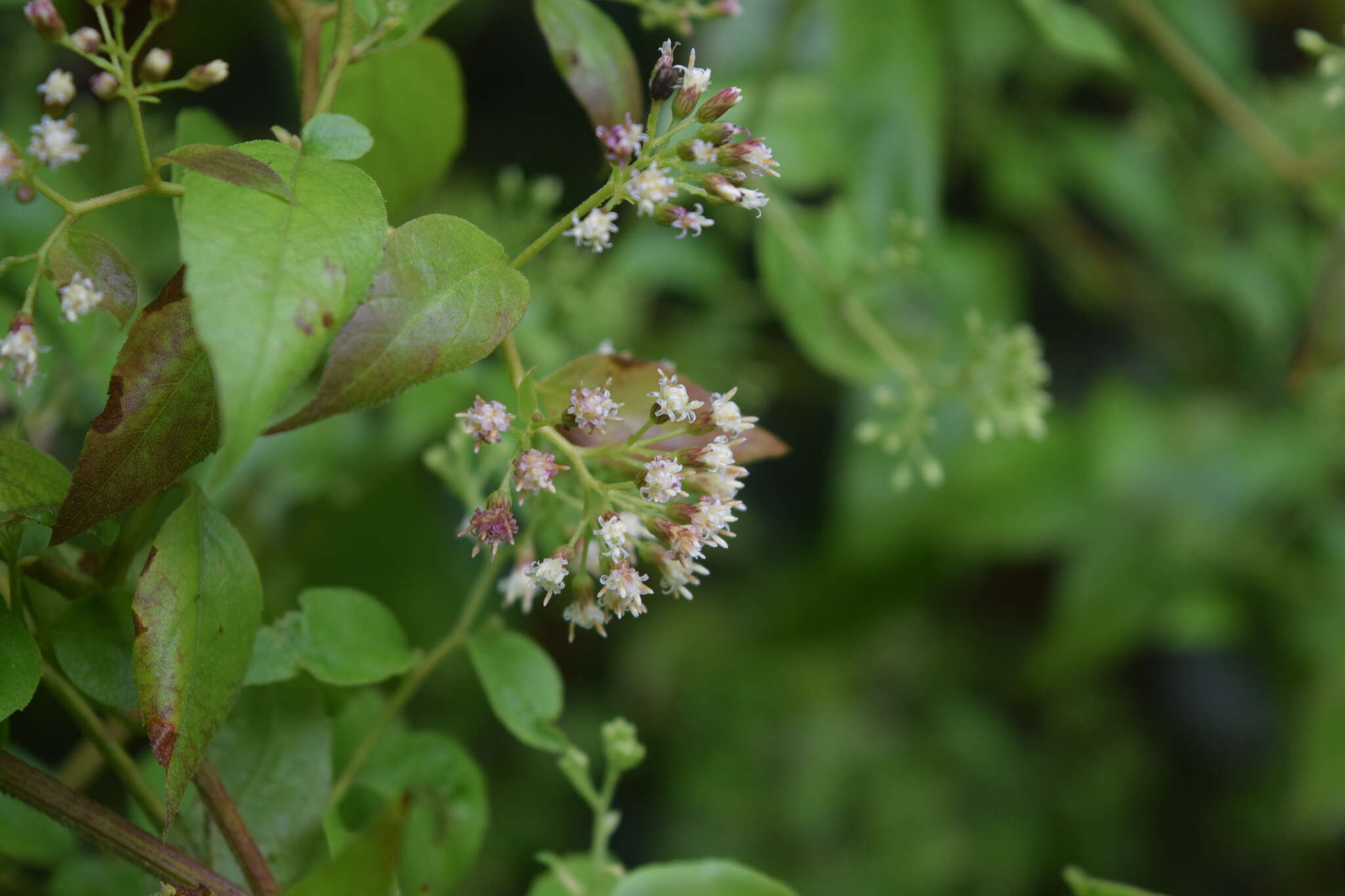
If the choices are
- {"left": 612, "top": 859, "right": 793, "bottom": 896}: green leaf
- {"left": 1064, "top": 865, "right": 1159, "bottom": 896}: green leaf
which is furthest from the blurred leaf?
{"left": 1064, "top": 865, "right": 1159, "bottom": 896}: green leaf

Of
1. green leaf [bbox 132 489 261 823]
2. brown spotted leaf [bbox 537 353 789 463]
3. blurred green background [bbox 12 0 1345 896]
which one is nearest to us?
green leaf [bbox 132 489 261 823]

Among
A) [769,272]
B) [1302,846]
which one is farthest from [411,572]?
[1302,846]

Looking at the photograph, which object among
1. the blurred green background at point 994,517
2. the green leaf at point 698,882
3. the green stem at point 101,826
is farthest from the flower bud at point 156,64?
the blurred green background at point 994,517

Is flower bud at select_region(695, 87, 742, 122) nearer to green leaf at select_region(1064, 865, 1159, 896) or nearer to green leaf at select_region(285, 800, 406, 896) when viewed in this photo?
green leaf at select_region(285, 800, 406, 896)

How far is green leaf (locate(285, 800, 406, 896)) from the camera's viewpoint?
0.46 meters

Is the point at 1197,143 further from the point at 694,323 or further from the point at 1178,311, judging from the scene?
the point at 694,323

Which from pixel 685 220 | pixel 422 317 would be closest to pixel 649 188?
pixel 685 220

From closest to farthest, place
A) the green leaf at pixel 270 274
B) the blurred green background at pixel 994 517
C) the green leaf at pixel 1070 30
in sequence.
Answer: the green leaf at pixel 270 274 < the green leaf at pixel 1070 30 < the blurred green background at pixel 994 517

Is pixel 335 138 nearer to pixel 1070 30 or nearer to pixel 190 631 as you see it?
pixel 190 631

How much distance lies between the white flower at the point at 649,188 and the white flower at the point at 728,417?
0.10 metres

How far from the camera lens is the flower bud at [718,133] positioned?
1.78 ft

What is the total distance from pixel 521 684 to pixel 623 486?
192 mm

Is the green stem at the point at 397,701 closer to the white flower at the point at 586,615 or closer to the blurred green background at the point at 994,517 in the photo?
the white flower at the point at 586,615

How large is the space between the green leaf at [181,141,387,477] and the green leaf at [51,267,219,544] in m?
0.06
